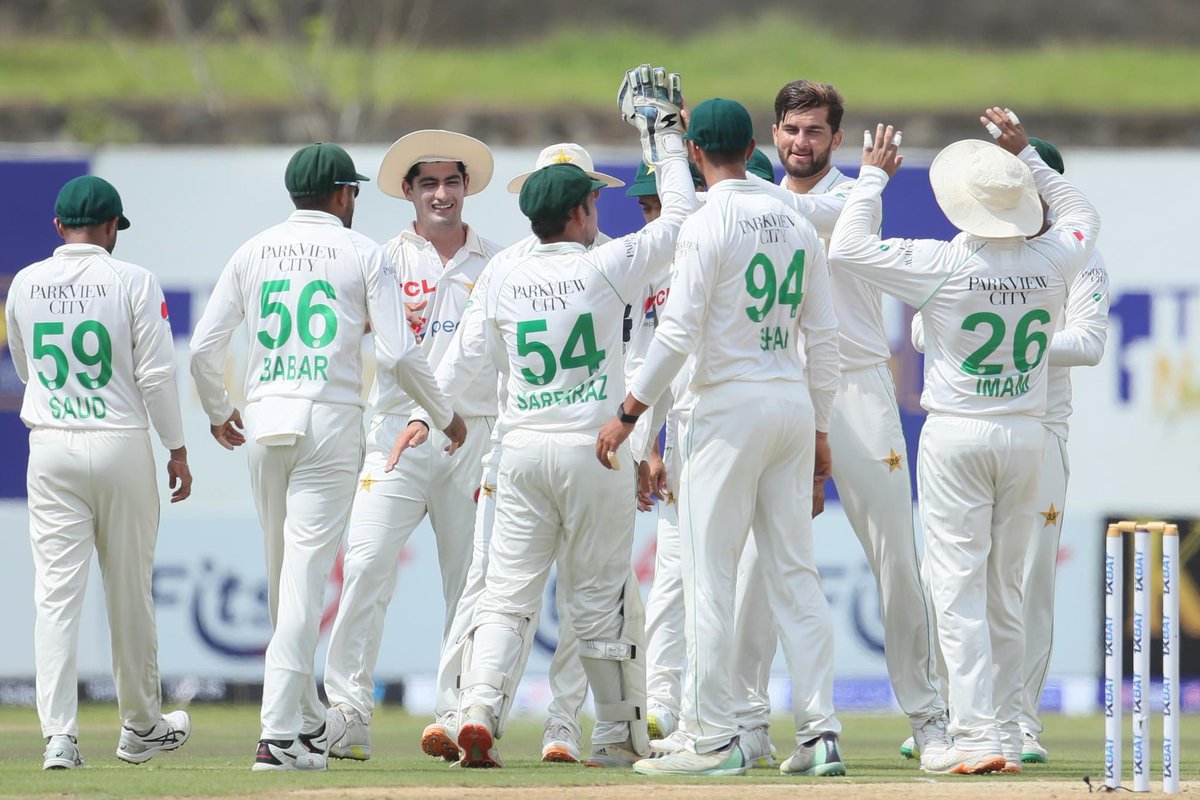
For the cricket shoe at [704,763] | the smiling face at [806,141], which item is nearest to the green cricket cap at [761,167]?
the smiling face at [806,141]

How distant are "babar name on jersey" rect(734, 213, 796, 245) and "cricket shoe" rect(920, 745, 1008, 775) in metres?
2.11

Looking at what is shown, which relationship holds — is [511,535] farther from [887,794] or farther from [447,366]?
[887,794]

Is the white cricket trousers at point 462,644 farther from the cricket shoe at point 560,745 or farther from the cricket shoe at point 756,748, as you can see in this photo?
the cricket shoe at point 756,748

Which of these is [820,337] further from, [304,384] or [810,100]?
[304,384]

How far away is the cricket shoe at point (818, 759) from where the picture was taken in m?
7.17

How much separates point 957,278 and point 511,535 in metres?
2.00

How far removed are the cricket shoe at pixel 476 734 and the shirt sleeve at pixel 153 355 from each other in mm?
1763

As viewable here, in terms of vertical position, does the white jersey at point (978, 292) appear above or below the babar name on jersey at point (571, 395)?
above

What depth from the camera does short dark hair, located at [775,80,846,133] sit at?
8.05 m

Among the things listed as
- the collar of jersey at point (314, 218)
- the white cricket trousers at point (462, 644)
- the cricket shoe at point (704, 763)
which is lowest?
the cricket shoe at point (704, 763)

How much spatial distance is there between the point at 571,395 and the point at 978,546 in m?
1.73

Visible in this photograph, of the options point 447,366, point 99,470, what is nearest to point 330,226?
point 447,366

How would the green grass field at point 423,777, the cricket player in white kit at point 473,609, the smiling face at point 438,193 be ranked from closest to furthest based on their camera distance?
1. the green grass field at point 423,777
2. the cricket player in white kit at point 473,609
3. the smiling face at point 438,193

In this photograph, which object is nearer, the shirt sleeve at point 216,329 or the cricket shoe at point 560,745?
the shirt sleeve at point 216,329
